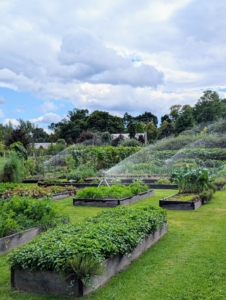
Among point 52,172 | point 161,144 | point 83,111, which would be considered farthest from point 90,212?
point 83,111

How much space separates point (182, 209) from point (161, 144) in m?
23.1

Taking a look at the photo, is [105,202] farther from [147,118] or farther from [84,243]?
[147,118]

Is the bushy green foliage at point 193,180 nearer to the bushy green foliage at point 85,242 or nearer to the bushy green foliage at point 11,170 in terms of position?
the bushy green foliage at point 85,242

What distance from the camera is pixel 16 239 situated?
642 cm

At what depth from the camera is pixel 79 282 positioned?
13.7 feet

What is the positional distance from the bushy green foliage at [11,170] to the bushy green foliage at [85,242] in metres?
12.1

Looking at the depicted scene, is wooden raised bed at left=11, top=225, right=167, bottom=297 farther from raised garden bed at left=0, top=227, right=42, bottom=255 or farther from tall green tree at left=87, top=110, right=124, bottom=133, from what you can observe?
tall green tree at left=87, top=110, right=124, bottom=133

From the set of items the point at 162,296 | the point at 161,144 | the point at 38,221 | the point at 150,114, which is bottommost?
the point at 162,296

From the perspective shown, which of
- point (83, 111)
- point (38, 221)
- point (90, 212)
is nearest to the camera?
point (38, 221)

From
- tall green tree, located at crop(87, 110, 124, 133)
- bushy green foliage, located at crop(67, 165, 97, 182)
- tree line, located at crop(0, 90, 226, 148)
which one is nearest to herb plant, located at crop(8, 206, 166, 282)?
bushy green foliage, located at crop(67, 165, 97, 182)

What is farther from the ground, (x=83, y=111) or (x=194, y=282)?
(x=83, y=111)

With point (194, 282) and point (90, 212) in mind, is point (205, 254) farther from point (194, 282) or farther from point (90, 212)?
point (90, 212)

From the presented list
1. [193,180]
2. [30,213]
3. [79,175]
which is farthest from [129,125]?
[30,213]

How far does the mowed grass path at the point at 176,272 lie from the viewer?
427 cm
